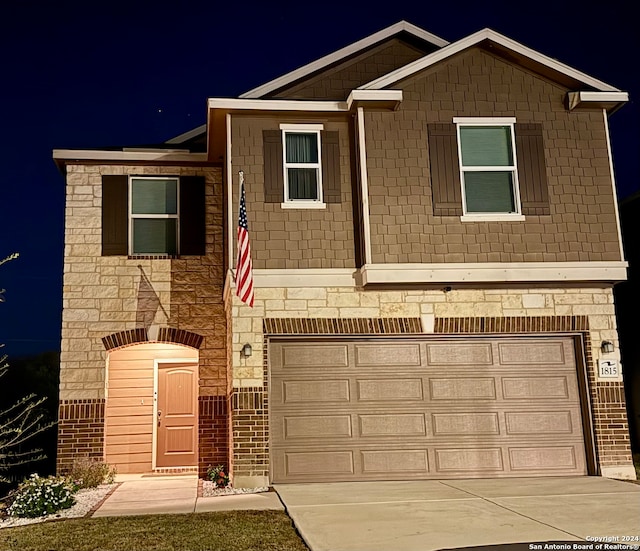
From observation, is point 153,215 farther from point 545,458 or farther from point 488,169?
point 545,458

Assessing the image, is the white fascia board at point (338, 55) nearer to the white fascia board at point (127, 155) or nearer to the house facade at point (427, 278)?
the house facade at point (427, 278)

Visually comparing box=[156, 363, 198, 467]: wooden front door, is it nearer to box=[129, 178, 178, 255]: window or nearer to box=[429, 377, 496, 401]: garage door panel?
box=[129, 178, 178, 255]: window

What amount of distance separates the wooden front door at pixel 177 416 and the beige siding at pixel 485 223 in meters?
5.73

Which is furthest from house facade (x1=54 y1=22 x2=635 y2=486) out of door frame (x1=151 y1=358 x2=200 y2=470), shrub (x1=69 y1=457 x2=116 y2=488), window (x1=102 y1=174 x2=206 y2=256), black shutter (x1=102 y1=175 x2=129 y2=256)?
black shutter (x1=102 y1=175 x2=129 y2=256)

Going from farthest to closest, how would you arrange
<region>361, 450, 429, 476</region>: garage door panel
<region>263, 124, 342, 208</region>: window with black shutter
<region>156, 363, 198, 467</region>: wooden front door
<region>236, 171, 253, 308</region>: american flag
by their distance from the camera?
<region>156, 363, 198, 467</region>: wooden front door, <region>263, 124, 342, 208</region>: window with black shutter, <region>361, 450, 429, 476</region>: garage door panel, <region>236, 171, 253, 308</region>: american flag

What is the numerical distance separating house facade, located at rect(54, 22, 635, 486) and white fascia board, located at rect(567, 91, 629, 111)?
0.08 feet

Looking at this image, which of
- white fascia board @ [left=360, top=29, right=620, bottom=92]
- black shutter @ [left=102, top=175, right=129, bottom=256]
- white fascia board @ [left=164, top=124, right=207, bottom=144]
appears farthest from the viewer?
white fascia board @ [left=164, top=124, right=207, bottom=144]

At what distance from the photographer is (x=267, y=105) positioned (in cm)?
1255

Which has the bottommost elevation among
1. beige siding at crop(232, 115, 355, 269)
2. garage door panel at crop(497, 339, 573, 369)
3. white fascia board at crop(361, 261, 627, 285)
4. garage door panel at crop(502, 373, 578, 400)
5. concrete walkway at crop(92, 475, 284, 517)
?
concrete walkway at crop(92, 475, 284, 517)

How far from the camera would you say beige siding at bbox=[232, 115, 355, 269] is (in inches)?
479

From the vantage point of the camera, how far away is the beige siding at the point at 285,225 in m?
12.2

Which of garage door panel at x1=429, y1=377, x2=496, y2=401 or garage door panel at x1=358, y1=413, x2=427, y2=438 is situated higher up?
garage door panel at x1=429, y1=377, x2=496, y2=401

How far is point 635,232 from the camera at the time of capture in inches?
679

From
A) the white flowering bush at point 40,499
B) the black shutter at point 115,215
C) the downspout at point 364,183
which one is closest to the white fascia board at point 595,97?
the downspout at point 364,183
